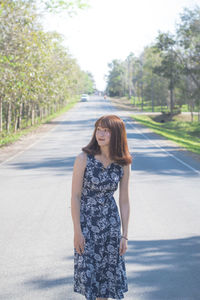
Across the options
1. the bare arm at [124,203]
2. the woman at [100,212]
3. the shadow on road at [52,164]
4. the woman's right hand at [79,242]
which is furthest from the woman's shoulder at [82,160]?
the shadow on road at [52,164]

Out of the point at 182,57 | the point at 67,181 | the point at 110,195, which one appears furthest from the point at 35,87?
the point at 182,57

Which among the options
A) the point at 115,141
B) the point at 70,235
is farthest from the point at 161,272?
the point at 115,141

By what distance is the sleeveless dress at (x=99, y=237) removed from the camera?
3613 mm

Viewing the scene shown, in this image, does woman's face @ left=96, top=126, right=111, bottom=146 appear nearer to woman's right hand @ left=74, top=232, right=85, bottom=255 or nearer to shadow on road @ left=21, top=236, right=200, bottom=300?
woman's right hand @ left=74, top=232, right=85, bottom=255

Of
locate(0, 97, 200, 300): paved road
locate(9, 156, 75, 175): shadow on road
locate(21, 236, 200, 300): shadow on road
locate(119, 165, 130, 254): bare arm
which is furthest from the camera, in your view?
locate(9, 156, 75, 175): shadow on road

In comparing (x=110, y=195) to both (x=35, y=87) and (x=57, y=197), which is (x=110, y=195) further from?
(x=35, y=87)

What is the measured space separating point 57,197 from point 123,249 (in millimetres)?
6432

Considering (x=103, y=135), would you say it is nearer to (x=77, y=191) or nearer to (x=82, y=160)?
(x=82, y=160)

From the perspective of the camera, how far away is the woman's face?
357 centimetres

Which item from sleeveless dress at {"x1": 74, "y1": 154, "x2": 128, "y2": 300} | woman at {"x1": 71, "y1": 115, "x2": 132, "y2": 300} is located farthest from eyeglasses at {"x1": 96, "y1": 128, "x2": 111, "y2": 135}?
sleeveless dress at {"x1": 74, "y1": 154, "x2": 128, "y2": 300}

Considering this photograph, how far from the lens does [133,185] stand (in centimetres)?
1178

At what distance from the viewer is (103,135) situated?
358 centimetres

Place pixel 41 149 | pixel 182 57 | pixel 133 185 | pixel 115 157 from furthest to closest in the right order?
pixel 182 57 < pixel 41 149 < pixel 133 185 < pixel 115 157

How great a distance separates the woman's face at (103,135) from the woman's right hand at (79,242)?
2.38ft
